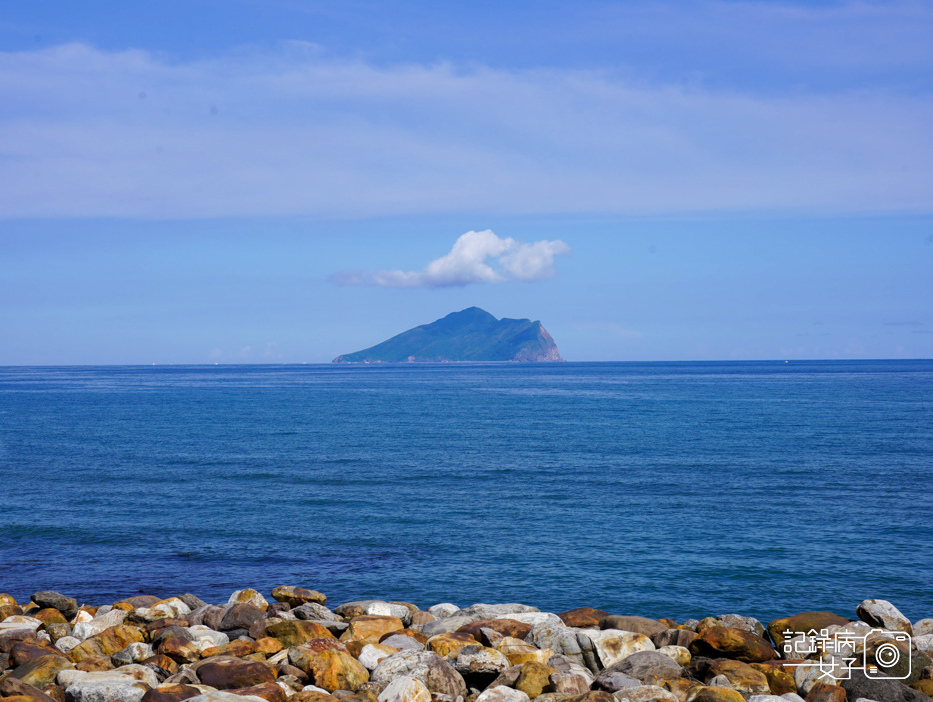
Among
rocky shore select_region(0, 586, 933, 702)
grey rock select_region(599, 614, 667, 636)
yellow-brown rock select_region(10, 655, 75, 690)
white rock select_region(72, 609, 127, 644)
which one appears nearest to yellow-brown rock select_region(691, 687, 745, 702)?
rocky shore select_region(0, 586, 933, 702)

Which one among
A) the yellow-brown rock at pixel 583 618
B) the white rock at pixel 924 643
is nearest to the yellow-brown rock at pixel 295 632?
the yellow-brown rock at pixel 583 618

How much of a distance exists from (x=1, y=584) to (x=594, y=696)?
20680 mm

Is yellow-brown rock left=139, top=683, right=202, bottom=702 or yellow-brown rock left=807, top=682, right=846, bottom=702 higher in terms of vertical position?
yellow-brown rock left=139, top=683, right=202, bottom=702

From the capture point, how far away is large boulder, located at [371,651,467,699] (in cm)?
1244

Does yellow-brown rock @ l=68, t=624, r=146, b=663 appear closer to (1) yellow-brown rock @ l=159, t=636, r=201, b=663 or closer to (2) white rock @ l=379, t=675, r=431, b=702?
(1) yellow-brown rock @ l=159, t=636, r=201, b=663

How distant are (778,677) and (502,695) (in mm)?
4994

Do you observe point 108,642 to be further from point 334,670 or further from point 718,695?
point 718,695

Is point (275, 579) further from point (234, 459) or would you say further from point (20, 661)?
point (234, 459)

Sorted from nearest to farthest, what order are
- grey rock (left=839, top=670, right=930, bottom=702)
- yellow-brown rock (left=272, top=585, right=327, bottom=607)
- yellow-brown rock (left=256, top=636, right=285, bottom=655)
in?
grey rock (left=839, top=670, right=930, bottom=702) < yellow-brown rock (left=256, top=636, right=285, bottom=655) < yellow-brown rock (left=272, top=585, right=327, bottom=607)

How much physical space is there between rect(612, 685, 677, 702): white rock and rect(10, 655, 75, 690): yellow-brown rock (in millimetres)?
9298

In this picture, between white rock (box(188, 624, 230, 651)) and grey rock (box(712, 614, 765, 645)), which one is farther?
grey rock (box(712, 614, 765, 645))

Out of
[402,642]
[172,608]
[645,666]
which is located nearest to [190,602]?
[172,608]

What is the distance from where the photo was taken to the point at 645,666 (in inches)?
521

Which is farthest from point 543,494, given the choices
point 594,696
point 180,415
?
point 180,415
